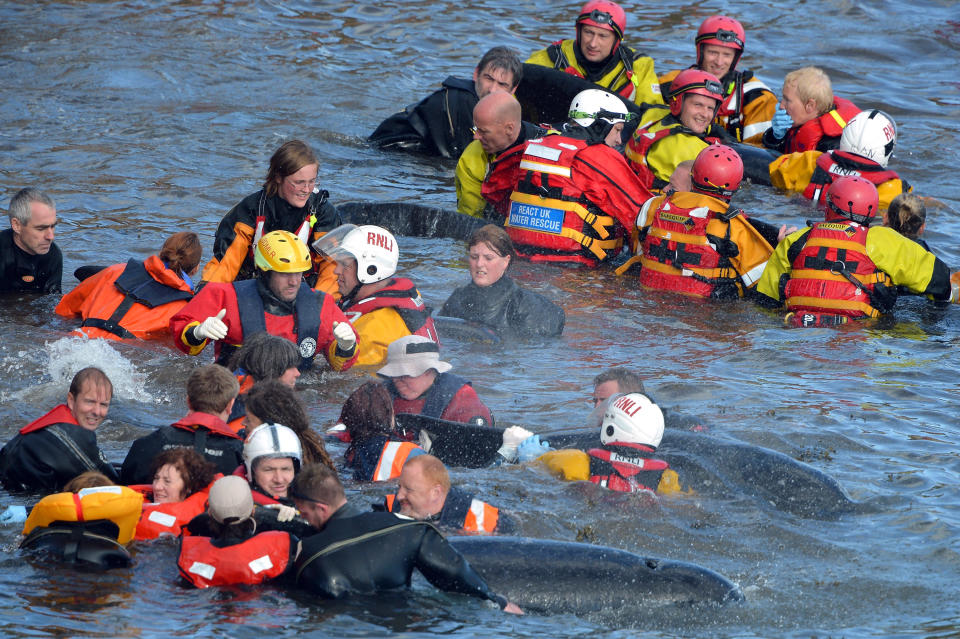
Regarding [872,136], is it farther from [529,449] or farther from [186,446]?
[186,446]

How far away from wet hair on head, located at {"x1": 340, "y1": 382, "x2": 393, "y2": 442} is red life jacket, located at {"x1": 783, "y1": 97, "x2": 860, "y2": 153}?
767 centimetres

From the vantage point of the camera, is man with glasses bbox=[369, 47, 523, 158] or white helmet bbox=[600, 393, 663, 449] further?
man with glasses bbox=[369, 47, 523, 158]

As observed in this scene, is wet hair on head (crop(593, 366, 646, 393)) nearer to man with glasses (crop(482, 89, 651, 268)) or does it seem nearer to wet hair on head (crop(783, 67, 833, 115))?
man with glasses (crop(482, 89, 651, 268))

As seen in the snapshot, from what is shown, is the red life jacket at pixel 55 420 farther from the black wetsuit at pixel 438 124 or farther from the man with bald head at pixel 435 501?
the black wetsuit at pixel 438 124

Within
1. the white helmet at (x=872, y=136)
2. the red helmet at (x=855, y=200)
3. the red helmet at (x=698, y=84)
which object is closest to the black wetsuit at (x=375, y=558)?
the red helmet at (x=855, y=200)

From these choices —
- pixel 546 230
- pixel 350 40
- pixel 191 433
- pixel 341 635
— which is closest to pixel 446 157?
pixel 546 230

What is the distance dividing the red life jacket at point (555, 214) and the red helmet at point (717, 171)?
42.4 inches

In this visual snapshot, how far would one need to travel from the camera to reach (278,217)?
8.80 metres

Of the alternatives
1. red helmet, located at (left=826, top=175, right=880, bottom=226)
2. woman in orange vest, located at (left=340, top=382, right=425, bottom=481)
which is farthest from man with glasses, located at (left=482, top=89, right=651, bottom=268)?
woman in orange vest, located at (left=340, top=382, right=425, bottom=481)

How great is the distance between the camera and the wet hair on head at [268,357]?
6.78 meters

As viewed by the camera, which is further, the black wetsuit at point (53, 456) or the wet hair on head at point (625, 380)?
the wet hair on head at point (625, 380)

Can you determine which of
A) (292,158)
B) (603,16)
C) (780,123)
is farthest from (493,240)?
(780,123)

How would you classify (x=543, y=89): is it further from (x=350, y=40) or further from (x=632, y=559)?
(x=632, y=559)

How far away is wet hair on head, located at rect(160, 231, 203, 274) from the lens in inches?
335
